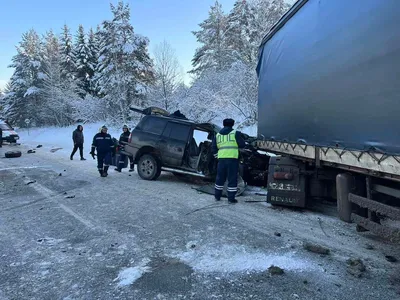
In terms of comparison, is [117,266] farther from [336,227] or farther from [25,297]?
[336,227]

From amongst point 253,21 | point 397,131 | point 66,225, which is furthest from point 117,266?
point 253,21

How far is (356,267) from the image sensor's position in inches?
125

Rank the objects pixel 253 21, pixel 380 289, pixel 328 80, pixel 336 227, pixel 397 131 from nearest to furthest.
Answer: pixel 397 131
pixel 380 289
pixel 328 80
pixel 336 227
pixel 253 21

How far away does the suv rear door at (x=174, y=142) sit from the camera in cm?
840

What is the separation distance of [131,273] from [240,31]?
2784 centimetres

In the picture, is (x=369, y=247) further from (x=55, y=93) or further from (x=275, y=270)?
(x=55, y=93)

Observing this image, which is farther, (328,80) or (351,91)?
(328,80)

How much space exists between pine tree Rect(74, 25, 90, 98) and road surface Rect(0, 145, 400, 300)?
33331mm

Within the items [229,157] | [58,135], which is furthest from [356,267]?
[58,135]

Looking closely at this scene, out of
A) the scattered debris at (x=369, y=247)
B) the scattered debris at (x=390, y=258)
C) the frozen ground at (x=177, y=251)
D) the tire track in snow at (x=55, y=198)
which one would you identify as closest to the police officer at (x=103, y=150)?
the tire track in snow at (x=55, y=198)

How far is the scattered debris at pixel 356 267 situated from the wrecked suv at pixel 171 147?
501cm

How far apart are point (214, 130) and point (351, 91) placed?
210 inches

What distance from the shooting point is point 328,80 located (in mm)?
3635

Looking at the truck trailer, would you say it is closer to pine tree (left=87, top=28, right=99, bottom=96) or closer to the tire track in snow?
the tire track in snow
